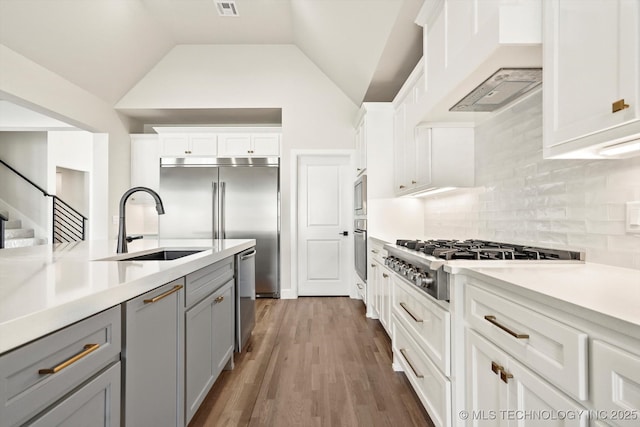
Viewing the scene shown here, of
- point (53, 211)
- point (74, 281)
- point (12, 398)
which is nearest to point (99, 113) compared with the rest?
point (53, 211)

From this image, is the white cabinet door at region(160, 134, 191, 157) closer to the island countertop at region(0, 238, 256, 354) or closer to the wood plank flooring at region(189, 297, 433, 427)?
the wood plank flooring at region(189, 297, 433, 427)

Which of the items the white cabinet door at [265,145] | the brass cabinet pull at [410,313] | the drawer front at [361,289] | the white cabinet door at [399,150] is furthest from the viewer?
the white cabinet door at [265,145]

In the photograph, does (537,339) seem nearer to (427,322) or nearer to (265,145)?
(427,322)

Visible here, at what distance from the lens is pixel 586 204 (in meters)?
Answer: 1.49

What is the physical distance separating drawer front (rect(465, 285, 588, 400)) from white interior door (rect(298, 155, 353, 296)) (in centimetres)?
356

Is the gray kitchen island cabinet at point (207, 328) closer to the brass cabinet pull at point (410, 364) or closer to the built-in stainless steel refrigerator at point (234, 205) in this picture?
the brass cabinet pull at point (410, 364)

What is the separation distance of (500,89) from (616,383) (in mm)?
1538

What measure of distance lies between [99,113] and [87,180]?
4623mm

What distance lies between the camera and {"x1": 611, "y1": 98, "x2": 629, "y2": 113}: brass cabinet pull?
936 millimetres

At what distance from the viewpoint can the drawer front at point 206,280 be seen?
1621 mm

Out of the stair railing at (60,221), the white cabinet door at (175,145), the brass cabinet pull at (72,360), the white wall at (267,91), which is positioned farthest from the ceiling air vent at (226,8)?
the stair railing at (60,221)

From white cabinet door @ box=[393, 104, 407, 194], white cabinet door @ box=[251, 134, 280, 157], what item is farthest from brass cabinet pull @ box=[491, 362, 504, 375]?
white cabinet door @ box=[251, 134, 280, 157]

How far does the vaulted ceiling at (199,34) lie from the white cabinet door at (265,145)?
3.74ft

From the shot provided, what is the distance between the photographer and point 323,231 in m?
4.82
